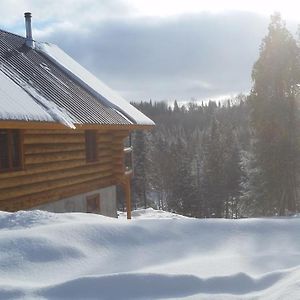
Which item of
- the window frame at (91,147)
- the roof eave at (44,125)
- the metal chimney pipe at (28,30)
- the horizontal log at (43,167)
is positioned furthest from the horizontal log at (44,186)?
the metal chimney pipe at (28,30)

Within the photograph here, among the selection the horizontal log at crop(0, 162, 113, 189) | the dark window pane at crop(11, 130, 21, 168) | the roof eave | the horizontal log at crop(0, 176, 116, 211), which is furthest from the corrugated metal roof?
the horizontal log at crop(0, 176, 116, 211)

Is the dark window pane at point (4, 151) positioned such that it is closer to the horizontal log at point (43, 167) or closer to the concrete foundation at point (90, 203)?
the horizontal log at point (43, 167)

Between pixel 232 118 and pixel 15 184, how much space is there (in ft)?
349

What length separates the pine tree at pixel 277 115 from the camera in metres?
24.5

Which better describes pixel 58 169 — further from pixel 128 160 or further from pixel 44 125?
pixel 128 160

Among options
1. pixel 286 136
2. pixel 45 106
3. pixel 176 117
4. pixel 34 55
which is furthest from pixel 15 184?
pixel 176 117

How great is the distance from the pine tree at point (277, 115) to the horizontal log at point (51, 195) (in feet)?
43.8

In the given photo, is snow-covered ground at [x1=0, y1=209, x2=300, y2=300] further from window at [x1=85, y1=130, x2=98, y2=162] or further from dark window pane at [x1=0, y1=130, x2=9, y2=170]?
window at [x1=85, y1=130, x2=98, y2=162]

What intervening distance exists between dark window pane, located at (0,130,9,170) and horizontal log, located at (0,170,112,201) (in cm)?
55

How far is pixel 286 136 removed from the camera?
2461cm

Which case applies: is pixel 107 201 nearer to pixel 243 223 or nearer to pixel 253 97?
pixel 243 223

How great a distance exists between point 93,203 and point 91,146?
5.87ft

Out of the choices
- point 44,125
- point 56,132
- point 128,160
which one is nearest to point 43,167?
point 56,132

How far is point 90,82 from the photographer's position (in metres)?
15.5
